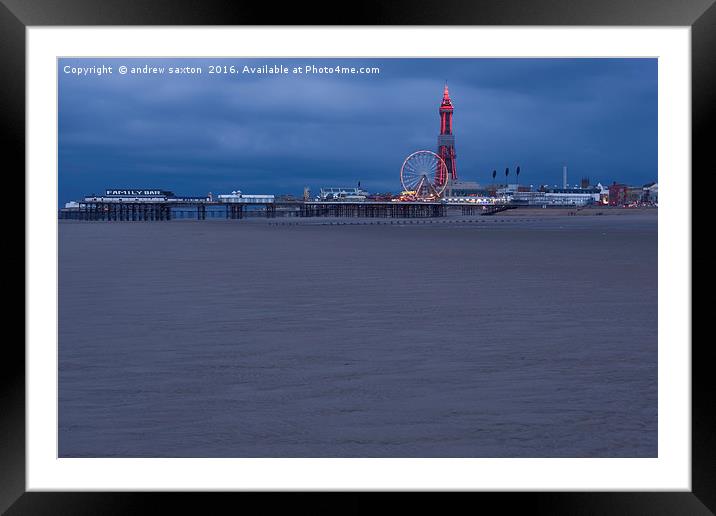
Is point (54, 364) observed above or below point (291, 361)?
above

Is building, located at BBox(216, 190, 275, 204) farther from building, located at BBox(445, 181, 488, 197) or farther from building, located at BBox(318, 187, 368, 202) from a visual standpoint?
building, located at BBox(445, 181, 488, 197)

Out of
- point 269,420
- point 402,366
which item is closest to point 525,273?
point 402,366

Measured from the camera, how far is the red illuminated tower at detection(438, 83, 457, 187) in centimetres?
12131

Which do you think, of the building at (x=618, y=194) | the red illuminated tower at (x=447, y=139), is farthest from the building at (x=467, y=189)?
the building at (x=618, y=194)

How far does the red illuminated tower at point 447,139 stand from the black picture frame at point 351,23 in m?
118

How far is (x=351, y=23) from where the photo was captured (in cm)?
217

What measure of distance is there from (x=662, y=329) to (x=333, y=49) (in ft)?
4.49

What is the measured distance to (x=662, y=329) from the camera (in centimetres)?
249

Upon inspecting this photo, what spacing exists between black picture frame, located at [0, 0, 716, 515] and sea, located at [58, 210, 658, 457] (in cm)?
55

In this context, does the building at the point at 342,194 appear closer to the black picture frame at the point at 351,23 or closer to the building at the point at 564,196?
the building at the point at 564,196

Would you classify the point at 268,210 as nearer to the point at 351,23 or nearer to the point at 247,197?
the point at 247,197

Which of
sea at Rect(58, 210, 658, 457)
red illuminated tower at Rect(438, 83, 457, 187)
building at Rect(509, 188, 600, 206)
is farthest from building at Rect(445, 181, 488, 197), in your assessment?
sea at Rect(58, 210, 658, 457)

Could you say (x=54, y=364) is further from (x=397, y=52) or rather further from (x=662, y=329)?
(x=662, y=329)

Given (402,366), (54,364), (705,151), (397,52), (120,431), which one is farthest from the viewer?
(402,366)
